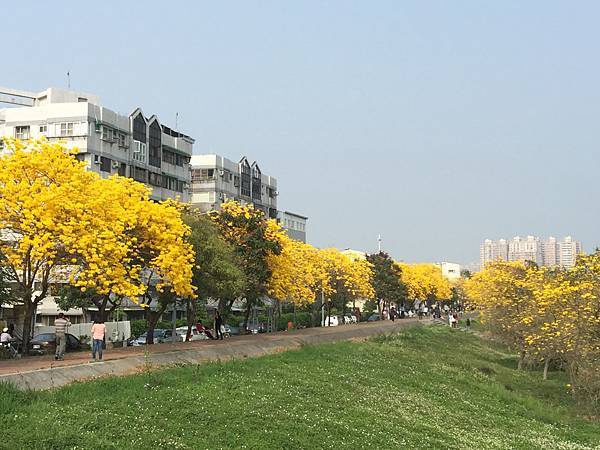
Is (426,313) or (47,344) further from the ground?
(47,344)

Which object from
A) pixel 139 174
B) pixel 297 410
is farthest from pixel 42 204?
pixel 139 174

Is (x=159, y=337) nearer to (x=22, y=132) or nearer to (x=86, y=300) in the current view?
(x=86, y=300)

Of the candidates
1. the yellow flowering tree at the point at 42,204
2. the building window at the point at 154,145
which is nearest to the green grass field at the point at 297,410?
the yellow flowering tree at the point at 42,204

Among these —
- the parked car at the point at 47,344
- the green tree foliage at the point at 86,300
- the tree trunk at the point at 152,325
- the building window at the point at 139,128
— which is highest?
the building window at the point at 139,128

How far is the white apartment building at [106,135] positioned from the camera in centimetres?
5950

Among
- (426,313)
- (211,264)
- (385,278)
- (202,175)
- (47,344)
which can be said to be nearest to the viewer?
(47,344)

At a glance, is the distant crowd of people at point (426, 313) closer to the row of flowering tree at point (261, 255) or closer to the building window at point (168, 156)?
the row of flowering tree at point (261, 255)

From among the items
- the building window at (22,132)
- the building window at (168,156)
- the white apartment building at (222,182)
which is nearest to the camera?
the building window at (22,132)

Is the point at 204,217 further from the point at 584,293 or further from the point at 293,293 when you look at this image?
the point at 584,293

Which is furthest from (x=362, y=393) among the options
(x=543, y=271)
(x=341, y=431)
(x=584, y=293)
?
(x=543, y=271)

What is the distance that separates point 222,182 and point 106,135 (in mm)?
27844

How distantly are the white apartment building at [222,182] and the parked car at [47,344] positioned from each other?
4239 centimetres

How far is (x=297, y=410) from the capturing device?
20859mm

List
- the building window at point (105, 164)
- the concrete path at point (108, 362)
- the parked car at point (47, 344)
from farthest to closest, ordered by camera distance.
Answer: the building window at point (105, 164), the parked car at point (47, 344), the concrete path at point (108, 362)
